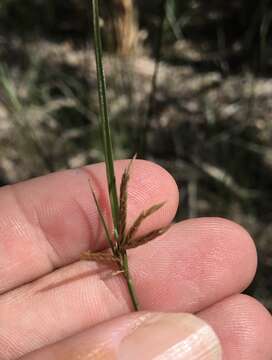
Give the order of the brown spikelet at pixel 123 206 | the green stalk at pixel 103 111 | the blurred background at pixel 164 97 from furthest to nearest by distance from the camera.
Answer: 1. the blurred background at pixel 164 97
2. the brown spikelet at pixel 123 206
3. the green stalk at pixel 103 111

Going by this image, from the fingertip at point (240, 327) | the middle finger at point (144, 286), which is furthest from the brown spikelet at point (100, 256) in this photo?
the fingertip at point (240, 327)

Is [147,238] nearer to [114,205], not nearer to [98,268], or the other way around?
[114,205]

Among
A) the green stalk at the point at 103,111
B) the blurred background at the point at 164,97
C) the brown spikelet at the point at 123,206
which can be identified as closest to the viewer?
the green stalk at the point at 103,111

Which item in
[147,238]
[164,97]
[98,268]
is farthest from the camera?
[164,97]

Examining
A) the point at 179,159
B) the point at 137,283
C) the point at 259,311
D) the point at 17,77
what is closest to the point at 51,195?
the point at 137,283

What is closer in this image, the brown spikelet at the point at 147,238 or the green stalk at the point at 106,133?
the green stalk at the point at 106,133

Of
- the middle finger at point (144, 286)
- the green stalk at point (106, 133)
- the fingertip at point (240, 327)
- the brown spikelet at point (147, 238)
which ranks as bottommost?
the fingertip at point (240, 327)

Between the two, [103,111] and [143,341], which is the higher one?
[103,111]

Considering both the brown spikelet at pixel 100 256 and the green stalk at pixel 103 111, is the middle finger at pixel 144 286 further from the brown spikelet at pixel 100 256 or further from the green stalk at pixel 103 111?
the green stalk at pixel 103 111

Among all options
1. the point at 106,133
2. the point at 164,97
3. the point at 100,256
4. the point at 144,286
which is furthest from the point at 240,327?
the point at 164,97
